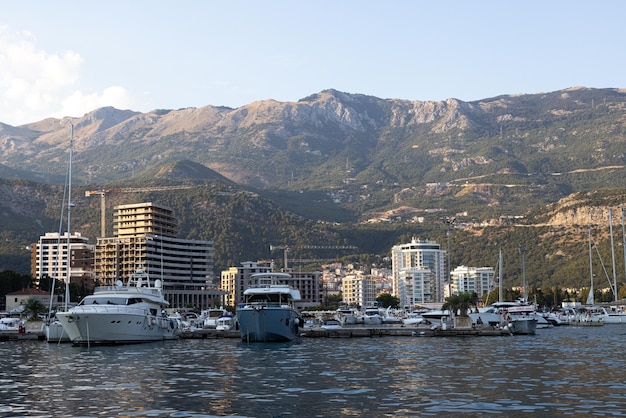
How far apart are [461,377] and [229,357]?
76.4ft

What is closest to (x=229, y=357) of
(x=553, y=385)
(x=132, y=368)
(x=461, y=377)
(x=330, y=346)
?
(x=132, y=368)

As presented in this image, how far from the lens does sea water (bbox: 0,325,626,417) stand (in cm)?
3269

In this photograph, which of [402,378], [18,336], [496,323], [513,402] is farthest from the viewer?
[496,323]

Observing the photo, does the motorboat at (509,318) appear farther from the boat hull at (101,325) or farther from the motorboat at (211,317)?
the boat hull at (101,325)

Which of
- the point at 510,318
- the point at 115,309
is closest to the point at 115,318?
the point at 115,309

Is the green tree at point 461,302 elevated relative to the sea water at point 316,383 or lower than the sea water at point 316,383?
elevated

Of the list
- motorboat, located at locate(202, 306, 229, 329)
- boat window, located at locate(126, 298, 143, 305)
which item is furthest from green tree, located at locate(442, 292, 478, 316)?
boat window, located at locate(126, 298, 143, 305)

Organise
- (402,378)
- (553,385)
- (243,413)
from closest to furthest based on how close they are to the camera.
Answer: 1. (243,413)
2. (553,385)
3. (402,378)

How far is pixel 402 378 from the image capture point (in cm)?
4466

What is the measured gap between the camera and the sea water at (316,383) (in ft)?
107

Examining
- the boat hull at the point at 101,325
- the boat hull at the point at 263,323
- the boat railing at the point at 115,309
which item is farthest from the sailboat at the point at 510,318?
the boat hull at the point at 101,325

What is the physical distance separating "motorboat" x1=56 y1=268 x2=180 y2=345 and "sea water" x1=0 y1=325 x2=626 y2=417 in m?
9.01

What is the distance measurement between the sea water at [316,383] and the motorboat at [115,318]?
29.5 ft

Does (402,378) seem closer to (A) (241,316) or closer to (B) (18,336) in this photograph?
(A) (241,316)
